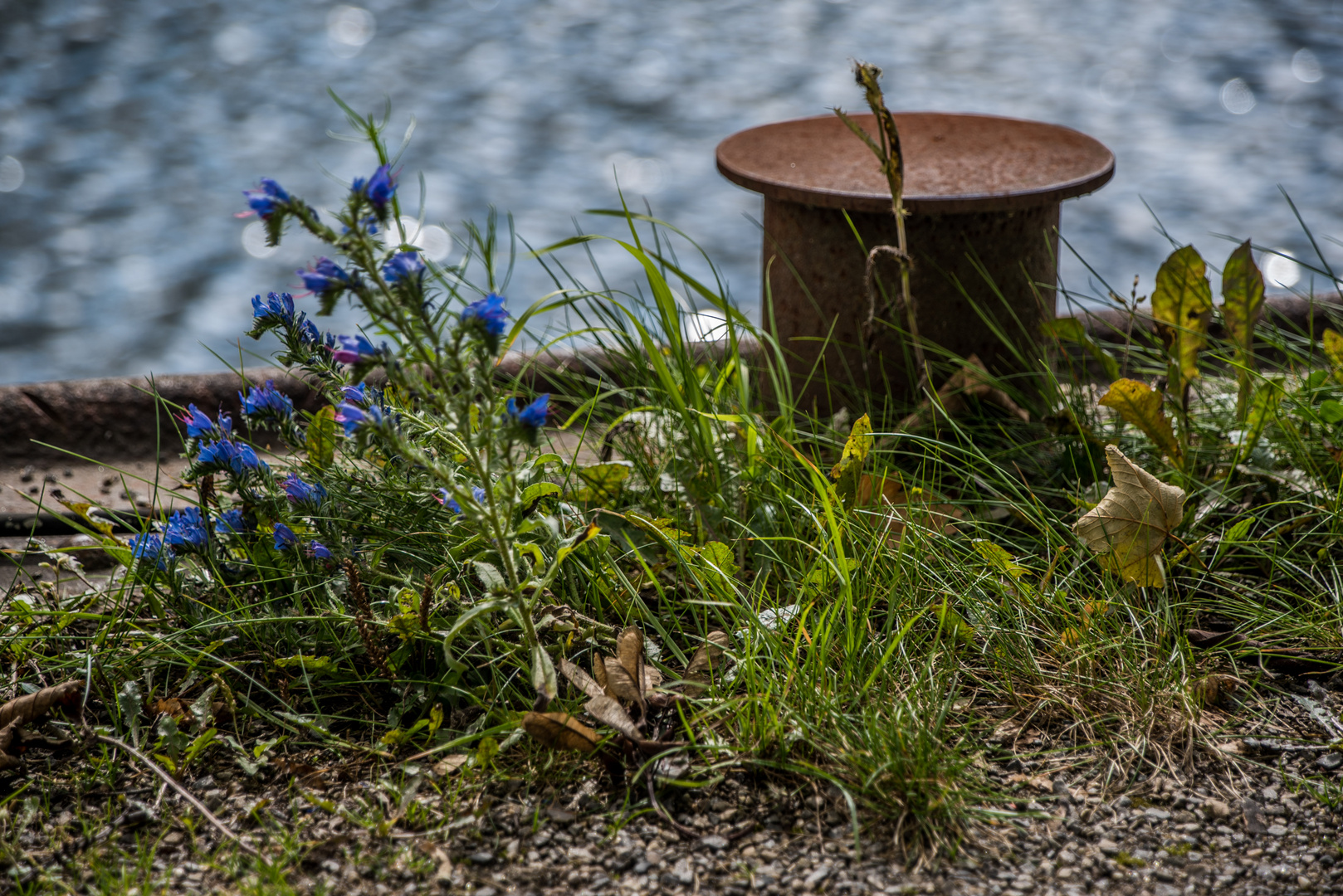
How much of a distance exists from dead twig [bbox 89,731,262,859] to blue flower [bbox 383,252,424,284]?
2.16 ft

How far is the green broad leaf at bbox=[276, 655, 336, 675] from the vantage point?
5.01ft

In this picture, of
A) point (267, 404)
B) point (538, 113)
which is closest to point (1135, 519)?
point (267, 404)

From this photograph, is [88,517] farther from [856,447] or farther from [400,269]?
[856,447]

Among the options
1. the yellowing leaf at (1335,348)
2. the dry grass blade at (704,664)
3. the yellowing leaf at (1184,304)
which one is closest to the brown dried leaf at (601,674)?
the dry grass blade at (704,664)

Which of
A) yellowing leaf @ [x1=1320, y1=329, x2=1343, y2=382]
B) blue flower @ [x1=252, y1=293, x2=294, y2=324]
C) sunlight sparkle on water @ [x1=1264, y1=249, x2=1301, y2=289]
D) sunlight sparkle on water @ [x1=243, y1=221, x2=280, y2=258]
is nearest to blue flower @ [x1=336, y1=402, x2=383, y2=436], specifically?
blue flower @ [x1=252, y1=293, x2=294, y2=324]

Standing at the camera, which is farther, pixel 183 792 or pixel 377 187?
pixel 183 792

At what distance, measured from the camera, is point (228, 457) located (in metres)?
1.58

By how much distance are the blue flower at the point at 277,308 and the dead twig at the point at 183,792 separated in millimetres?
589

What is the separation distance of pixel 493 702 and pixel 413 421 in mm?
407

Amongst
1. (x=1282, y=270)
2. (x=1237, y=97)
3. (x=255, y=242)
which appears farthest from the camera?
(x=1237, y=97)

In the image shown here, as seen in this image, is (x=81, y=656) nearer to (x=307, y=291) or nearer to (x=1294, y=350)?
(x=307, y=291)

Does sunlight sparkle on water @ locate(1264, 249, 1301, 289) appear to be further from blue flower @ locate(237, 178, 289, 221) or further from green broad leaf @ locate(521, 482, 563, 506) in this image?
blue flower @ locate(237, 178, 289, 221)

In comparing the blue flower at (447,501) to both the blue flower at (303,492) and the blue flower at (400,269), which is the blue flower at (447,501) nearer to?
the blue flower at (303,492)

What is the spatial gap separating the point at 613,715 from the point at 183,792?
523mm
